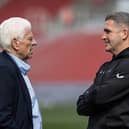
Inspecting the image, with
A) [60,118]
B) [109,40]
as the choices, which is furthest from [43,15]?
[109,40]

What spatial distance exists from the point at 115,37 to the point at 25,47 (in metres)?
0.57

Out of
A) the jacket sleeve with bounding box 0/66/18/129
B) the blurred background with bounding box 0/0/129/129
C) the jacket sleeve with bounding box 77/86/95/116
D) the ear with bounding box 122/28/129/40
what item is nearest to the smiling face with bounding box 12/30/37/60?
the jacket sleeve with bounding box 0/66/18/129

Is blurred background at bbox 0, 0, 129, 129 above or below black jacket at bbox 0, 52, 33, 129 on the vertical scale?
below

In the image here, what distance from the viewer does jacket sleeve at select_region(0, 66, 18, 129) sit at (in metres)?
3.99

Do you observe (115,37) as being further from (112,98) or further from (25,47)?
(25,47)

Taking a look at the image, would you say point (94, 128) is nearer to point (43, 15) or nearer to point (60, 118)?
point (60, 118)

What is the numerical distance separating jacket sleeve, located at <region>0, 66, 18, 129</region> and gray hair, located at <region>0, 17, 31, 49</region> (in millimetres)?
233

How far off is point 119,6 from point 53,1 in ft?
6.38

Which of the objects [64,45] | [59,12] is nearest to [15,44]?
[64,45]

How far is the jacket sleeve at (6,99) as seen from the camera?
3.99m

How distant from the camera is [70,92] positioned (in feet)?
49.8

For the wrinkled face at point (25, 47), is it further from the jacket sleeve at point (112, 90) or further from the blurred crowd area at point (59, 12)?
the blurred crowd area at point (59, 12)

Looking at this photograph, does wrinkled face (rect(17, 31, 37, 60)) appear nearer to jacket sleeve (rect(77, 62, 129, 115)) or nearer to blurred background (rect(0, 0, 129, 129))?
jacket sleeve (rect(77, 62, 129, 115))

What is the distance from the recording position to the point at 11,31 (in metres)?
4.18
